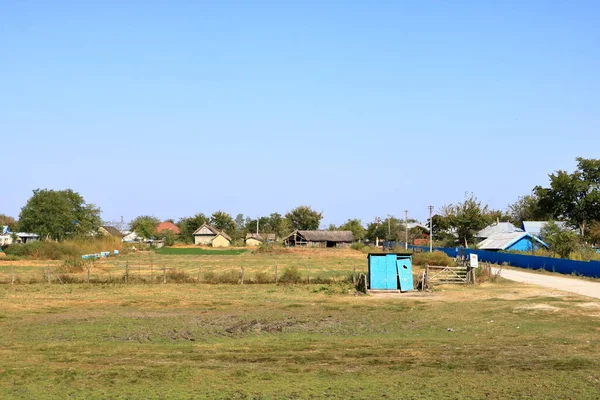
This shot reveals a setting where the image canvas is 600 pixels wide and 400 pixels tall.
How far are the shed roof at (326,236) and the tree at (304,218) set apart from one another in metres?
33.0

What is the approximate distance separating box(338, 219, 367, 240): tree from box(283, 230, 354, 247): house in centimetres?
1953

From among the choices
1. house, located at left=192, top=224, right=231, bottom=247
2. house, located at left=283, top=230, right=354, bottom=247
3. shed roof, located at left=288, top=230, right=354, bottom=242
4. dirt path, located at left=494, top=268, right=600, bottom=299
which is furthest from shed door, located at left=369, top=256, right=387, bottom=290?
house, located at left=192, top=224, right=231, bottom=247

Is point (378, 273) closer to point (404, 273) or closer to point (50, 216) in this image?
point (404, 273)

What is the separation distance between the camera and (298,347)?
1694 cm

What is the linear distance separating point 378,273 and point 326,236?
95762 millimetres

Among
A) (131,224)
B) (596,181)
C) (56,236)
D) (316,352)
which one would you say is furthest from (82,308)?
(131,224)

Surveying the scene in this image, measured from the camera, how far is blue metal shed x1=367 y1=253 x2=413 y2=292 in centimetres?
3422

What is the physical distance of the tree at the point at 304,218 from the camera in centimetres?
16462

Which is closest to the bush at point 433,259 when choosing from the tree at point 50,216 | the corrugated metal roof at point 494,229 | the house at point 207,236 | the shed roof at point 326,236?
the corrugated metal roof at point 494,229

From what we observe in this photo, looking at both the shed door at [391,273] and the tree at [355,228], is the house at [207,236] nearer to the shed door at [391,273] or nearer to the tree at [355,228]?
the tree at [355,228]

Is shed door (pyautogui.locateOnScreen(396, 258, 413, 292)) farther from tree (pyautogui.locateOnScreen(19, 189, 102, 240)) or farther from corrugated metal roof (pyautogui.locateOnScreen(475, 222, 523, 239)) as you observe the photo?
tree (pyautogui.locateOnScreen(19, 189, 102, 240))

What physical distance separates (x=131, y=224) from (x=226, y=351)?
178118 mm

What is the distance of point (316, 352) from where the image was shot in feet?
53.1

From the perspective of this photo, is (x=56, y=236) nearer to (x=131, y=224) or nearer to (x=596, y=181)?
(x=596, y=181)
